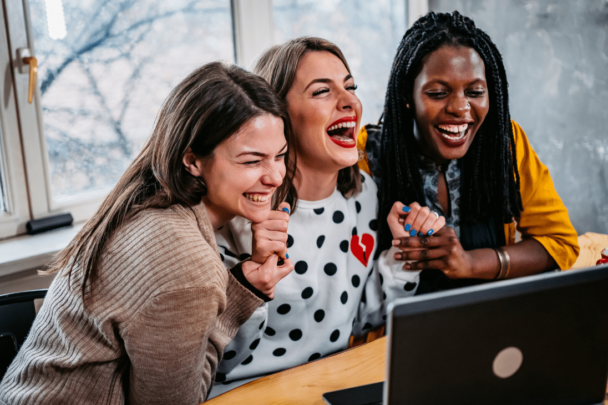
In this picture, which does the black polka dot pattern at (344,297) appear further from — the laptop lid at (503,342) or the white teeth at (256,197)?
the laptop lid at (503,342)

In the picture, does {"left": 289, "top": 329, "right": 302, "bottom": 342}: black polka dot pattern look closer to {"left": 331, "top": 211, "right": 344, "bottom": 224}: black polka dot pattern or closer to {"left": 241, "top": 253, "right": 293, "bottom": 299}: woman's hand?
{"left": 241, "top": 253, "right": 293, "bottom": 299}: woman's hand

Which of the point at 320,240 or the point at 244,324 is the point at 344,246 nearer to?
the point at 320,240

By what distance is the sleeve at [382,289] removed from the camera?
151cm

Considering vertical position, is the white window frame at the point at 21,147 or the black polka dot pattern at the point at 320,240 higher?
the white window frame at the point at 21,147

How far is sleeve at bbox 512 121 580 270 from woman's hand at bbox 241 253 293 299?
874 mm

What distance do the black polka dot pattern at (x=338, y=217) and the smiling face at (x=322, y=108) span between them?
162 mm

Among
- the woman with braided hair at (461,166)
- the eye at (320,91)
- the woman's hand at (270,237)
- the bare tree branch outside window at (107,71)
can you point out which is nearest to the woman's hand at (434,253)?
the woman with braided hair at (461,166)

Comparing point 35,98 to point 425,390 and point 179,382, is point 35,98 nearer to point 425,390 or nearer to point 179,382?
point 179,382

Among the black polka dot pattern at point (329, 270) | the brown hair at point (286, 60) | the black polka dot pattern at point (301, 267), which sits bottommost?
the black polka dot pattern at point (329, 270)

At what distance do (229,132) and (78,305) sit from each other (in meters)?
0.49

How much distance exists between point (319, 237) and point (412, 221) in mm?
266

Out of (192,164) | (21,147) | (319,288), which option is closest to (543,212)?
(319,288)

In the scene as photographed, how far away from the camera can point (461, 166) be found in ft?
5.57

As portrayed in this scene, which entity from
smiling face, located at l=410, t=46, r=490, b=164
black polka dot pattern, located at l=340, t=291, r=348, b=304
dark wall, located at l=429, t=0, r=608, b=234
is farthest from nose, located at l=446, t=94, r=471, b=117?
dark wall, located at l=429, t=0, r=608, b=234
